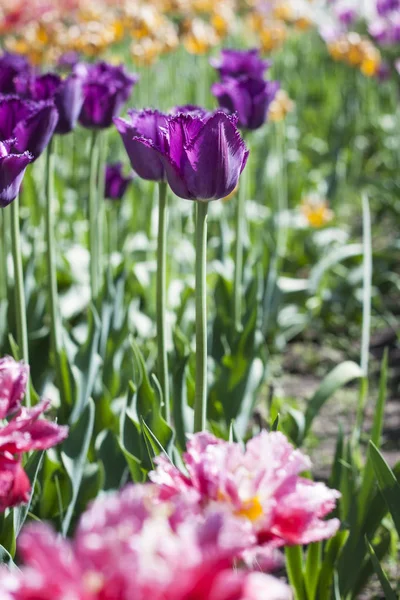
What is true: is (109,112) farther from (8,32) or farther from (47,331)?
(8,32)

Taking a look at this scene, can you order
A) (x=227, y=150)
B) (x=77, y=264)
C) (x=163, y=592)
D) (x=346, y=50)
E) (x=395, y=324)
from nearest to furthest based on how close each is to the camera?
(x=163, y=592) < (x=227, y=150) < (x=77, y=264) < (x=395, y=324) < (x=346, y=50)

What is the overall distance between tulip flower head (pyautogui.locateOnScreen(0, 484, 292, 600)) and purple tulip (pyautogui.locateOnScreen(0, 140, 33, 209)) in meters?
0.69

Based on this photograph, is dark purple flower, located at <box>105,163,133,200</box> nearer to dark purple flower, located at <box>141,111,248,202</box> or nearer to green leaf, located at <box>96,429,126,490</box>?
green leaf, located at <box>96,429,126,490</box>

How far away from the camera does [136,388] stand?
145cm

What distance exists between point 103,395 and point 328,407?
1.02 m

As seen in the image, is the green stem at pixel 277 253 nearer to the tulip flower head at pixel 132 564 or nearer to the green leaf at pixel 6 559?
the green leaf at pixel 6 559

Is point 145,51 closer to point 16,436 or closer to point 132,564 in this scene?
point 16,436

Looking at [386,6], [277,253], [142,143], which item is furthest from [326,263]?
[386,6]

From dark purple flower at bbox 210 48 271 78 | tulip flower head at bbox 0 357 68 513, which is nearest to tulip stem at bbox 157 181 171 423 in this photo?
tulip flower head at bbox 0 357 68 513

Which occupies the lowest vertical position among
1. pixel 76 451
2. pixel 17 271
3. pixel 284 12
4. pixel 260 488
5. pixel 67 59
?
pixel 76 451

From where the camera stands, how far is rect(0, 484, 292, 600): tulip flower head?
493mm

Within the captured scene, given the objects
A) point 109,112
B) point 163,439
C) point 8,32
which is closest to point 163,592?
point 163,439

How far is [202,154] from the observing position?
3.48 feet

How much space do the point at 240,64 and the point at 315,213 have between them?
1.56 m
